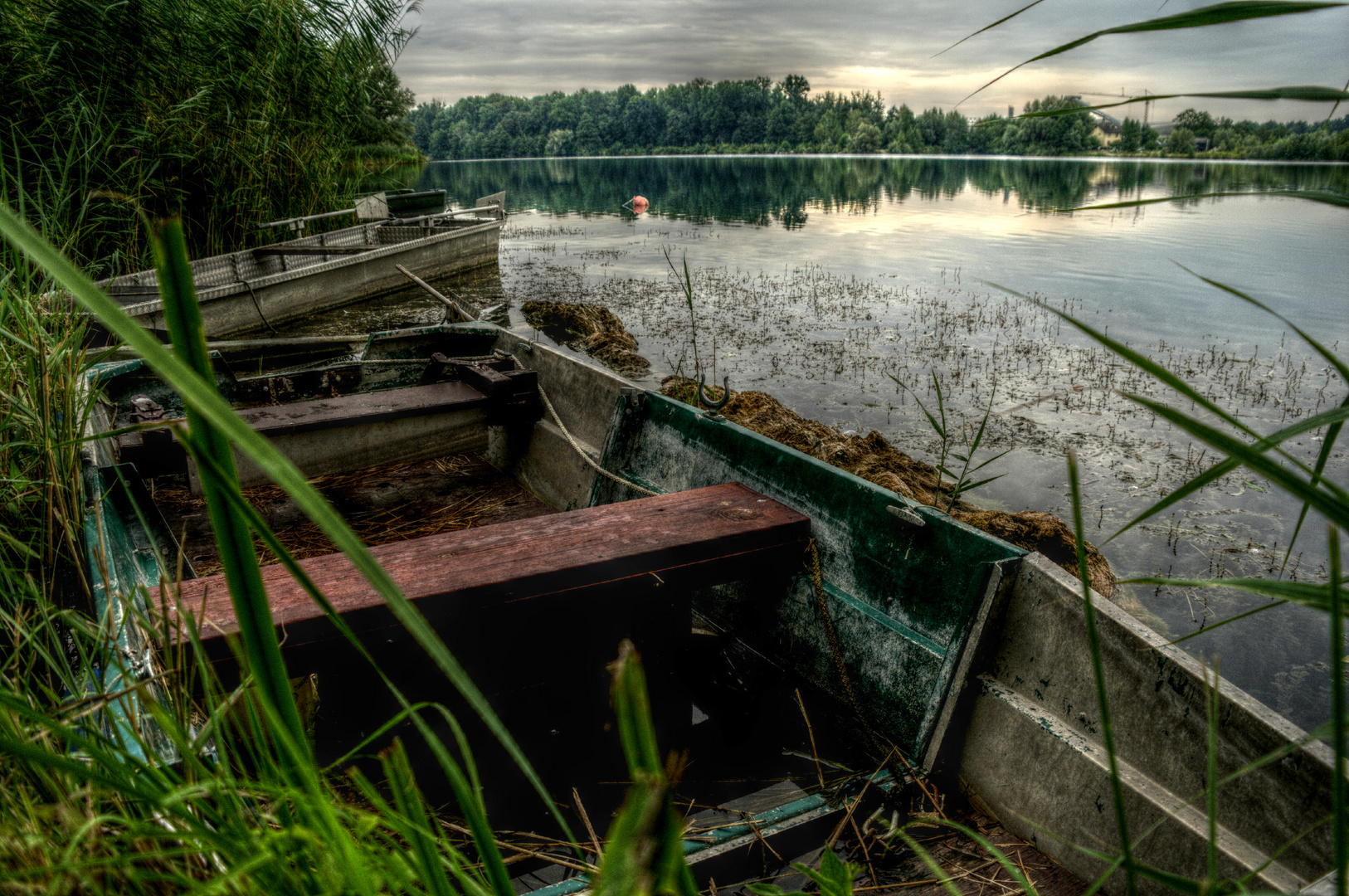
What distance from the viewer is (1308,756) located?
60.9 inches

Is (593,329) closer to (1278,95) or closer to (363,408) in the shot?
(363,408)

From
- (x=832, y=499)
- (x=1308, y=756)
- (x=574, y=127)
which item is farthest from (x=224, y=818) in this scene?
(x=574, y=127)

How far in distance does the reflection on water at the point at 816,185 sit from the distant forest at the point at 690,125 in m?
41.9

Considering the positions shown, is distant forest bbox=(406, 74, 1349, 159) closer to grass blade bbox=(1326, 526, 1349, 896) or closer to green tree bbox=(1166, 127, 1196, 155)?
green tree bbox=(1166, 127, 1196, 155)

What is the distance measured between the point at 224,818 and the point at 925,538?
202 centimetres

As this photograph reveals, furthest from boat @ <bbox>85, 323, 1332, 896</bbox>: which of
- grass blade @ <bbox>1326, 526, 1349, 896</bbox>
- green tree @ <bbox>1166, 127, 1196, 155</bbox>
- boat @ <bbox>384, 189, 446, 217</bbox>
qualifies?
green tree @ <bbox>1166, 127, 1196, 155</bbox>

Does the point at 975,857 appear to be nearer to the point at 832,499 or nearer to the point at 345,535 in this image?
the point at 832,499

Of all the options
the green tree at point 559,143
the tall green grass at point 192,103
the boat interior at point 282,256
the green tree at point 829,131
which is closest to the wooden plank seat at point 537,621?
the tall green grass at point 192,103

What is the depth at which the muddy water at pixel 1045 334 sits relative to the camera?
18.6 ft

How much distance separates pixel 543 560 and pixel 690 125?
138 meters

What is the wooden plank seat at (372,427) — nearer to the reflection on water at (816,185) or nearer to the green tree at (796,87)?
the reflection on water at (816,185)

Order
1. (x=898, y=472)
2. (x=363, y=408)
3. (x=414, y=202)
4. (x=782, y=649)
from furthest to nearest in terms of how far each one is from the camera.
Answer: (x=414, y=202) < (x=898, y=472) < (x=363, y=408) < (x=782, y=649)

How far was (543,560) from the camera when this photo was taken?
2.30 m

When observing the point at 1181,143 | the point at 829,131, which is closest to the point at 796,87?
the point at 829,131
